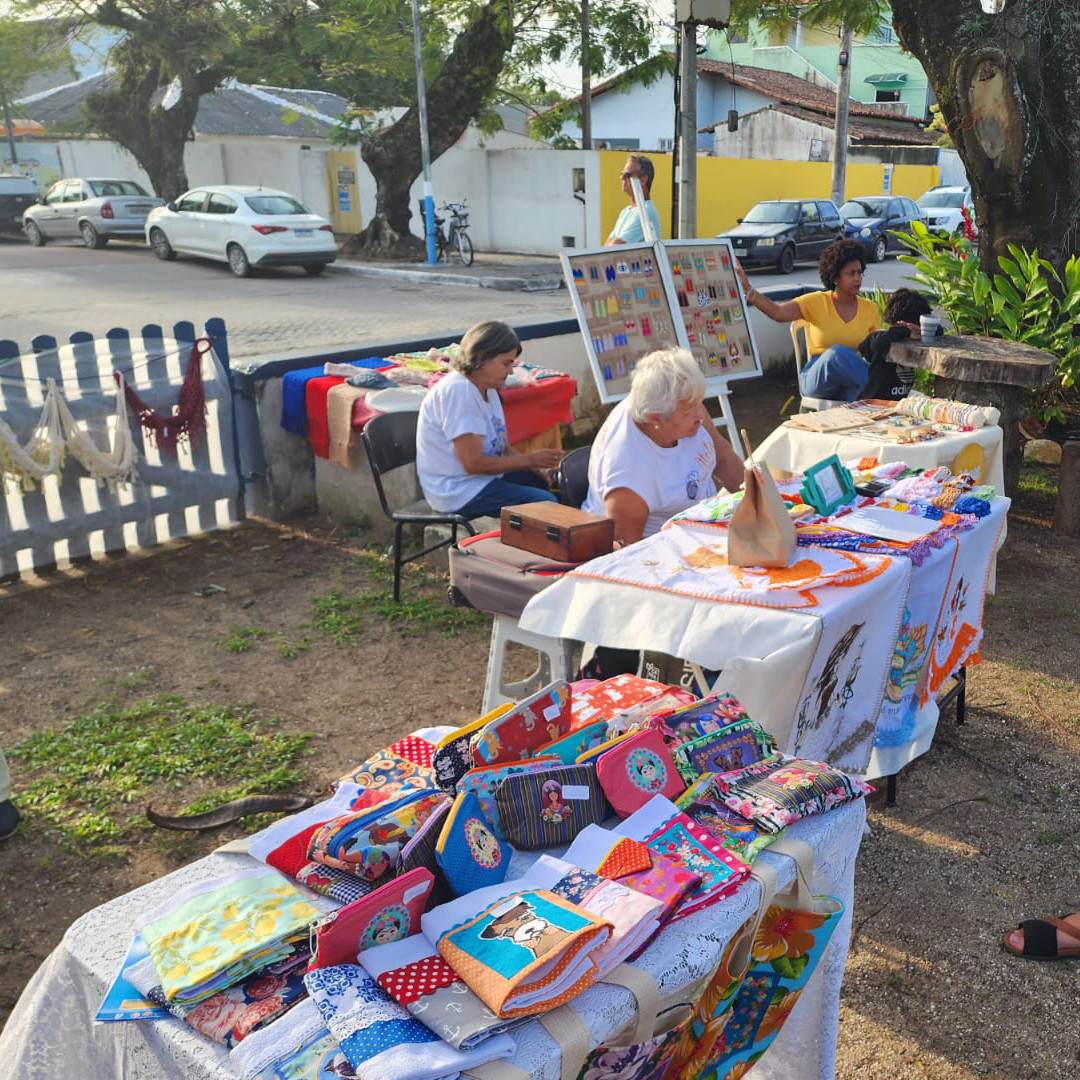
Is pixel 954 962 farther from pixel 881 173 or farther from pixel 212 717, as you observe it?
pixel 881 173

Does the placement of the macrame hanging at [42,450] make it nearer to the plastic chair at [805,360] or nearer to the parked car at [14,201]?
the plastic chair at [805,360]

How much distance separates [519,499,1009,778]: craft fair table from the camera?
292 cm

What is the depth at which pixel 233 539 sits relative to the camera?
20.7 feet

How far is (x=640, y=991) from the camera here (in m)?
1.59

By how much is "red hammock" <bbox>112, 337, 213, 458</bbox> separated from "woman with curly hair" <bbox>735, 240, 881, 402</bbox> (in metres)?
3.52

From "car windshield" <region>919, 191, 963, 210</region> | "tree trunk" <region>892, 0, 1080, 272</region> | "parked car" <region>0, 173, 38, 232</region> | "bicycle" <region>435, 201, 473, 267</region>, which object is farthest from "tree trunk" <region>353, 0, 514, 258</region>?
A: "tree trunk" <region>892, 0, 1080, 272</region>

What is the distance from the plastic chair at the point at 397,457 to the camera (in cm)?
506

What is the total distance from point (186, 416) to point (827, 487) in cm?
374

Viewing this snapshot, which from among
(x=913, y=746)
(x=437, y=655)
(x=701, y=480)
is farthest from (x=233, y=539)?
(x=913, y=746)

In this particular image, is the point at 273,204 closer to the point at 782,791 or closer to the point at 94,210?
the point at 94,210

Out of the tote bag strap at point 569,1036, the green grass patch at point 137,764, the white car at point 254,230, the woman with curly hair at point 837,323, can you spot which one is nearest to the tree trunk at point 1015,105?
the woman with curly hair at point 837,323

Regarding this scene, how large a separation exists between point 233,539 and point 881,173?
27239 mm

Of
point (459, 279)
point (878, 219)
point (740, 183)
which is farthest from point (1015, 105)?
point (740, 183)

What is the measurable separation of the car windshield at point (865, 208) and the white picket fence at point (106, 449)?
18.9m
